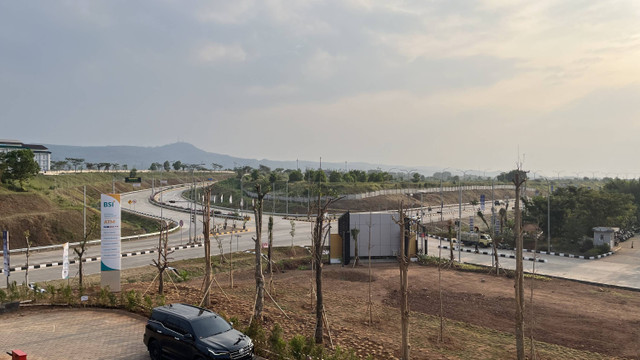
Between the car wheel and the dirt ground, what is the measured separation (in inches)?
163

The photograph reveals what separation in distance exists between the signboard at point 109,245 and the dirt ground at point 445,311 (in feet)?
6.84

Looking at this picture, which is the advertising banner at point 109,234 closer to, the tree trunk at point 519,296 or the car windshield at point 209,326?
the car windshield at point 209,326

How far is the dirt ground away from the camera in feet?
48.6

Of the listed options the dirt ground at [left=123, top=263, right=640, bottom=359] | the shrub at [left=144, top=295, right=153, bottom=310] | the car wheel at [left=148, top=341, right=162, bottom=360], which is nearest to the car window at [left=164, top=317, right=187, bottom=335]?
the car wheel at [left=148, top=341, right=162, bottom=360]

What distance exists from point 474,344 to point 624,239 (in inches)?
1639

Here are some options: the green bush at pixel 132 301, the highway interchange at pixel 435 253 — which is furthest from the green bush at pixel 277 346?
the highway interchange at pixel 435 253

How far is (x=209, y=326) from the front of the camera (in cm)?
1188

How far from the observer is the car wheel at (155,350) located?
470 inches

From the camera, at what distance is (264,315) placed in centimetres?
1706

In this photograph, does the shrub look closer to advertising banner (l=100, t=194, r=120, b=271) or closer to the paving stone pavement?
the paving stone pavement

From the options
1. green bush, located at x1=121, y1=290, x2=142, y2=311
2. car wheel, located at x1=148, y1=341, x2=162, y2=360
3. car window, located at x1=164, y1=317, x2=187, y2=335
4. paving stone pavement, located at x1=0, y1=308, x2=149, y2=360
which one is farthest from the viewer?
green bush, located at x1=121, y1=290, x2=142, y2=311

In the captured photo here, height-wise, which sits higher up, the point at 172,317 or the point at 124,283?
the point at 172,317

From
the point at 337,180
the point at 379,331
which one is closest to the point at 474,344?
the point at 379,331

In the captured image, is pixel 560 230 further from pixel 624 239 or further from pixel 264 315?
pixel 264 315
